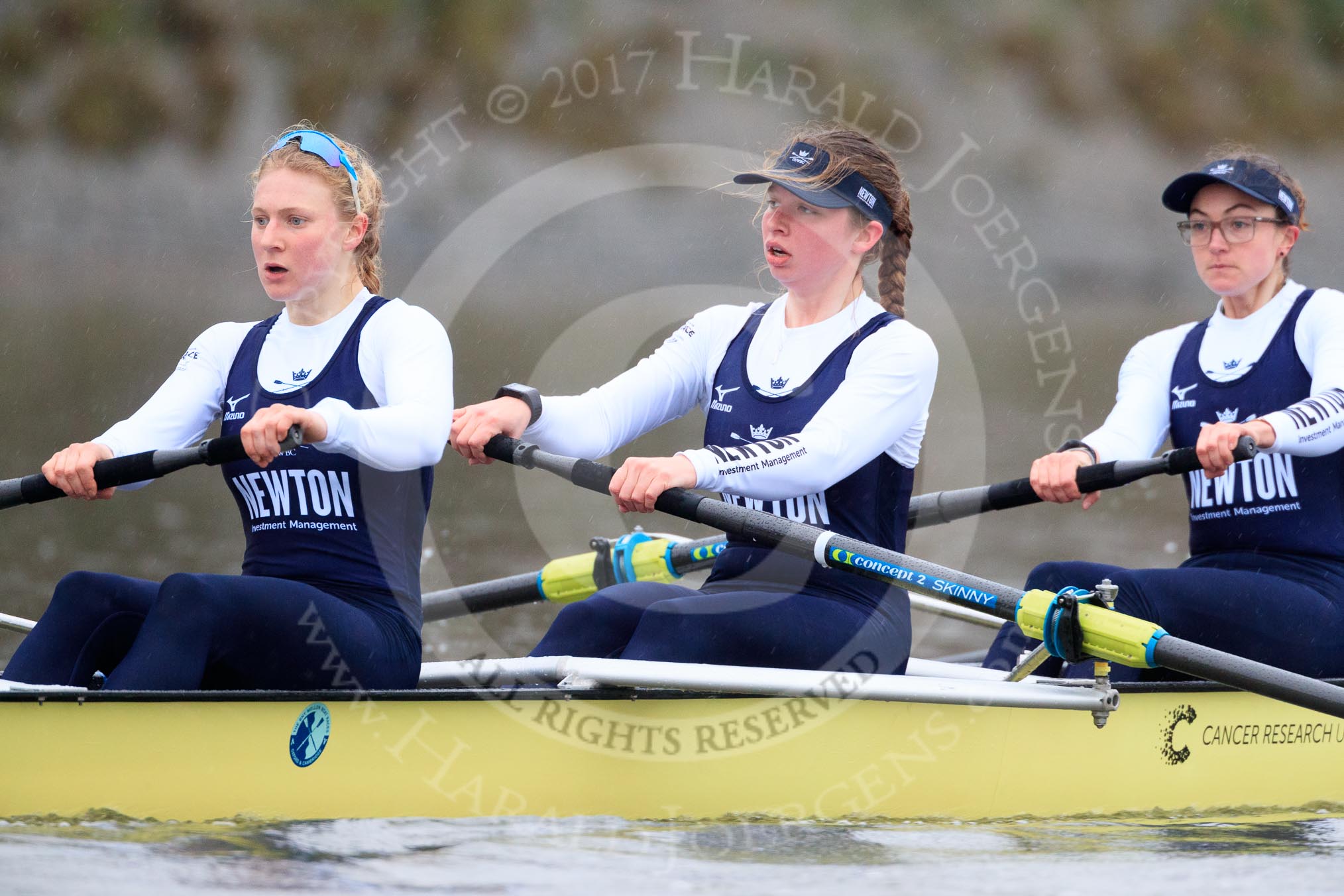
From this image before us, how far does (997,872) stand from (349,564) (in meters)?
1.74

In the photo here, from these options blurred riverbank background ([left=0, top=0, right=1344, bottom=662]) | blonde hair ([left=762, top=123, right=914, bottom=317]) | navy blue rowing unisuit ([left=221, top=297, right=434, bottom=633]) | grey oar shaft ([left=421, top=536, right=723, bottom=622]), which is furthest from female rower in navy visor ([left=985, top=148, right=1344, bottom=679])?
blurred riverbank background ([left=0, top=0, right=1344, bottom=662])

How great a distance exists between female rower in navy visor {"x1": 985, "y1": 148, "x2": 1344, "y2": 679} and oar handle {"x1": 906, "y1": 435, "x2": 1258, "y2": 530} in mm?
45

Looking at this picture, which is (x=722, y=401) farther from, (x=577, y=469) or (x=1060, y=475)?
(x=1060, y=475)

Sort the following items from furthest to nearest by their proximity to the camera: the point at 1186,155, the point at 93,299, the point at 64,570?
the point at 1186,155 < the point at 93,299 < the point at 64,570

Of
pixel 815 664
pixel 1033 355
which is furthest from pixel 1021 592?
pixel 1033 355

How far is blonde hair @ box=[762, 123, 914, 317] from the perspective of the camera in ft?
13.6

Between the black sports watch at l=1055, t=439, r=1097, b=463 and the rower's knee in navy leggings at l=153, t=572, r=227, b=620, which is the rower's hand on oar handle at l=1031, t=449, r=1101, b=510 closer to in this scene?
the black sports watch at l=1055, t=439, r=1097, b=463

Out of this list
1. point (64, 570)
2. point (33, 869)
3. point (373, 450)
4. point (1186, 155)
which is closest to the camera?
point (33, 869)

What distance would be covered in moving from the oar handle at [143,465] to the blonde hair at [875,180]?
4.87 ft

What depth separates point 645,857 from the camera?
3.93 meters

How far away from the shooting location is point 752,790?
4070 mm

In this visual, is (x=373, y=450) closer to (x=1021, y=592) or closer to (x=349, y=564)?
(x=349, y=564)

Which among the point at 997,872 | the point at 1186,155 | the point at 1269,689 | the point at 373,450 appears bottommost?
the point at 997,872

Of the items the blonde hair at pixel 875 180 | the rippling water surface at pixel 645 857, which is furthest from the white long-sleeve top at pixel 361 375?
the blonde hair at pixel 875 180
